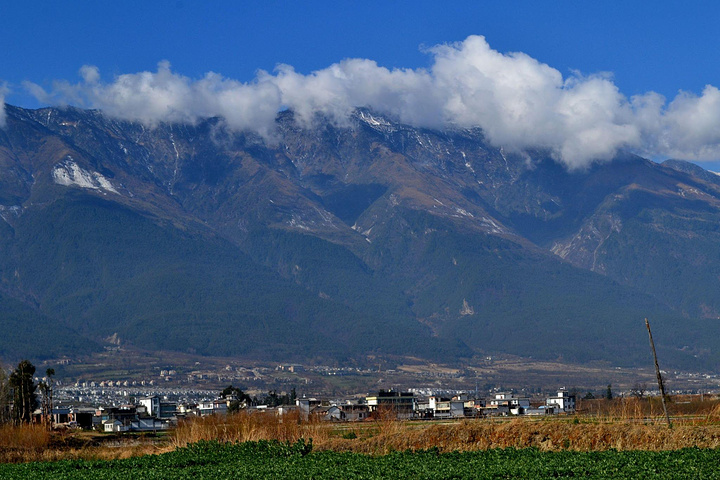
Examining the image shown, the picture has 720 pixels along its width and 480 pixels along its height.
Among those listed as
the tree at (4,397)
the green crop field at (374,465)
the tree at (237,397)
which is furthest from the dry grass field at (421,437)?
the tree at (237,397)

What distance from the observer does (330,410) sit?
136750 mm

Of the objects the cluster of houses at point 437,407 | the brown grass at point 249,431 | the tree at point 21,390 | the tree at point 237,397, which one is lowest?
the cluster of houses at point 437,407

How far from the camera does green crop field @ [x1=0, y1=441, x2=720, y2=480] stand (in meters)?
46.6

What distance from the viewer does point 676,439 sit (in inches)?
2386

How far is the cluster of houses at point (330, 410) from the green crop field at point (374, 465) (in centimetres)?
5321

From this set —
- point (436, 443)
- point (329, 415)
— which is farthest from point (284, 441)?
point (329, 415)

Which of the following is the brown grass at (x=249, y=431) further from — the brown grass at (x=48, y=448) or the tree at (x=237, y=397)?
the tree at (x=237, y=397)

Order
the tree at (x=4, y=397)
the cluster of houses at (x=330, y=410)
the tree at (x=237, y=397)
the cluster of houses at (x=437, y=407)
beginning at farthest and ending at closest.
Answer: the tree at (x=237, y=397), the cluster of houses at (x=437, y=407), the cluster of houses at (x=330, y=410), the tree at (x=4, y=397)

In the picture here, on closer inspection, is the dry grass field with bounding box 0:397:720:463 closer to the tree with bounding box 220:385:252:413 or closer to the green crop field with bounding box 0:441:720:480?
the green crop field with bounding box 0:441:720:480

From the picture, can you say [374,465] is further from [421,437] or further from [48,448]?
[48,448]

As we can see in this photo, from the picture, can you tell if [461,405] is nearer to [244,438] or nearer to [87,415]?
[87,415]

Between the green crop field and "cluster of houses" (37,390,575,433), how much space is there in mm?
53210

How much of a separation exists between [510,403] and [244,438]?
3786 inches

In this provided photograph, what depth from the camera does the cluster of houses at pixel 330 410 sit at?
124 m
